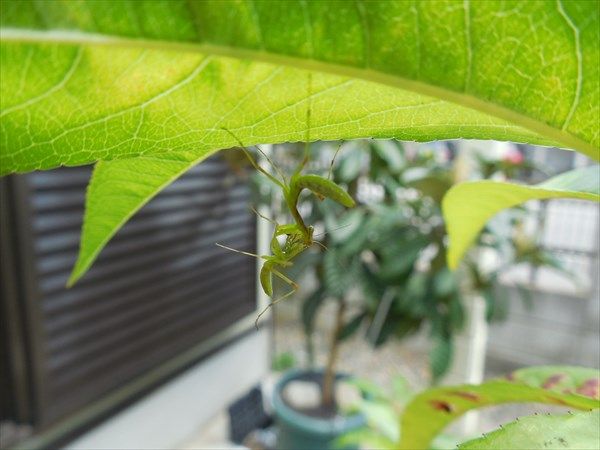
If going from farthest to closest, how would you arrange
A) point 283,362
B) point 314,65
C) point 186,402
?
point 283,362 < point 186,402 < point 314,65

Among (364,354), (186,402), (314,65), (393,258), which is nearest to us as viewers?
(314,65)

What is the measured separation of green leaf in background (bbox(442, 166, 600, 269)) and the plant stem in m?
1.22

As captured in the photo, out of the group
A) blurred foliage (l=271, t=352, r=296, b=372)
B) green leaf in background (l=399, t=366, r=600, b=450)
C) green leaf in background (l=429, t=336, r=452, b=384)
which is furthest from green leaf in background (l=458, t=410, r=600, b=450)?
blurred foliage (l=271, t=352, r=296, b=372)

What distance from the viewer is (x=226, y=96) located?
0.61 ft

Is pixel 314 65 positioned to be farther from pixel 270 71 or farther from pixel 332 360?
pixel 332 360

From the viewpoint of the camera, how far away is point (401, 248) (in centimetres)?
137

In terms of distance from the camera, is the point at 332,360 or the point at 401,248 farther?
the point at 332,360

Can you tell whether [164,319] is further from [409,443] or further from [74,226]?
[409,443]

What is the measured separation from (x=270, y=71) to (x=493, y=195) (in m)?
0.18

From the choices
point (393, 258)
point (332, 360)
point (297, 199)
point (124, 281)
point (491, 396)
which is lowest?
point (332, 360)

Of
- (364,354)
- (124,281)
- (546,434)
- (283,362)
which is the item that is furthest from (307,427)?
(546,434)

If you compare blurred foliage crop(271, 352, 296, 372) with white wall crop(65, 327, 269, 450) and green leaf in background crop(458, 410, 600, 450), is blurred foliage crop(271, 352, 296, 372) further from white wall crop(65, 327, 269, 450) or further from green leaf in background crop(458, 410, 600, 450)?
green leaf in background crop(458, 410, 600, 450)

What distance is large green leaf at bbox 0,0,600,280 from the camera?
15 cm

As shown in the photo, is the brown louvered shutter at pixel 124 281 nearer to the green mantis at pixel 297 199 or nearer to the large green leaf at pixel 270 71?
the green mantis at pixel 297 199
